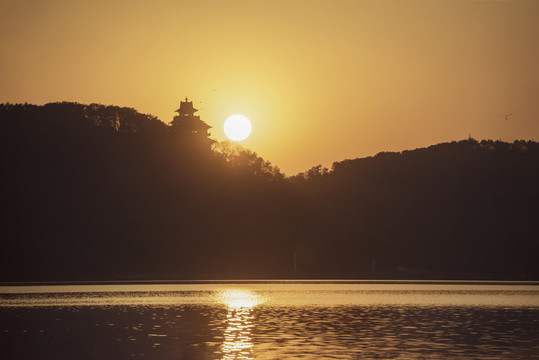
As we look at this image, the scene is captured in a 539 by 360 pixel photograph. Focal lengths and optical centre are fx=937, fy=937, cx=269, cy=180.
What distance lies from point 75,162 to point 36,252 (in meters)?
19.5

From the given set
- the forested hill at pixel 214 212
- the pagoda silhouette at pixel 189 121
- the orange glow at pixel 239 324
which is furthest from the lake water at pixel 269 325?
the pagoda silhouette at pixel 189 121

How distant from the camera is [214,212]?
12688cm

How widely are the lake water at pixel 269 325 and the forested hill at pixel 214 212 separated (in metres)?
35.6

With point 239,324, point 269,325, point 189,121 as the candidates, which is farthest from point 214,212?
point 269,325

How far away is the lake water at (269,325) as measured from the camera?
3666cm

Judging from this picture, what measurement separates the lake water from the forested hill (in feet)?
117

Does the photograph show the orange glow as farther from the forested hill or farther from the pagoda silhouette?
the pagoda silhouette

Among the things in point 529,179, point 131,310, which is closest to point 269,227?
point 529,179

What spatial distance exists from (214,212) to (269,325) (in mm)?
79439

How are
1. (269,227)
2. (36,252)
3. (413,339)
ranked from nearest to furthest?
(413,339), (36,252), (269,227)

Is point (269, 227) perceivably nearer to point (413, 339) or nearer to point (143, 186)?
A: point (143, 186)

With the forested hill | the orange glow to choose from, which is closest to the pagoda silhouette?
the forested hill

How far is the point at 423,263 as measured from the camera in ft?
422

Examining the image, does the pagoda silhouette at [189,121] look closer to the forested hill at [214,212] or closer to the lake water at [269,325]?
the forested hill at [214,212]
